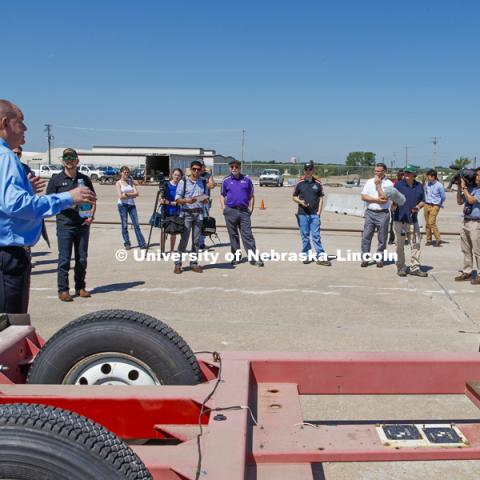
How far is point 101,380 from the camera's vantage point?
2.75 metres

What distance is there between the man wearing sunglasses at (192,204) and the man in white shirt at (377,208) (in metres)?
3.07

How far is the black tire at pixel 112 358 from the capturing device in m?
2.73

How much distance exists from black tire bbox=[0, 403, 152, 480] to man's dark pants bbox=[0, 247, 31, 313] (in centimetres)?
200

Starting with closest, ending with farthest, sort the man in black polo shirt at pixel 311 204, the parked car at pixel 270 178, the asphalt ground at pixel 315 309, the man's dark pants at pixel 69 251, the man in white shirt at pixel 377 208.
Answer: the asphalt ground at pixel 315 309, the man's dark pants at pixel 69 251, the man in white shirt at pixel 377 208, the man in black polo shirt at pixel 311 204, the parked car at pixel 270 178

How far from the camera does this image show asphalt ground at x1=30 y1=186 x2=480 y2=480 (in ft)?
13.4

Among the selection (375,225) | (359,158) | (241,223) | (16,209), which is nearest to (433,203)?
(375,225)

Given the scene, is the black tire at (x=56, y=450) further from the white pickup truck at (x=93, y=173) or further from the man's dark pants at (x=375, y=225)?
the white pickup truck at (x=93, y=173)

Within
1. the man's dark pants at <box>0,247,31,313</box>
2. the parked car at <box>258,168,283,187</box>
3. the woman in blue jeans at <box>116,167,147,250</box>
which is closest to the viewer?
the man's dark pants at <box>0,247,31,313</box>

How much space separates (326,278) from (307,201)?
1930 millimetres

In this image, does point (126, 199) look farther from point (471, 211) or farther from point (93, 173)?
point (93, 173)

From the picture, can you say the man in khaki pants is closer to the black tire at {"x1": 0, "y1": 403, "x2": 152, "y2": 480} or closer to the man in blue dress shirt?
the man in blue dress shirt

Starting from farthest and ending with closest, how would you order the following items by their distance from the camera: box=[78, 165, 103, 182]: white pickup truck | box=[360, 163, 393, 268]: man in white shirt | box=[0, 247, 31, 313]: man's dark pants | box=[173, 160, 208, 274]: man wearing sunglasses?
box=[78, 165, 103, 182]: white pickup truck
box=[360, 163, 393, 268]: man in white shirt
box=[173, 160, 208, 274]: man wearing sunglasses
box=[0, 247, 31, 313]: man's dark pants

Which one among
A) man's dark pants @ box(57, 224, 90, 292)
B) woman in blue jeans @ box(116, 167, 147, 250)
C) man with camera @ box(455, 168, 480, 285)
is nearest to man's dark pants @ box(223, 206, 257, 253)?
woman in blue jeans @ box(116, 167, 147, 250)

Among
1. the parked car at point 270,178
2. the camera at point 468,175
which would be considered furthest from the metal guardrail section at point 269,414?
the parked car at point 270,178
